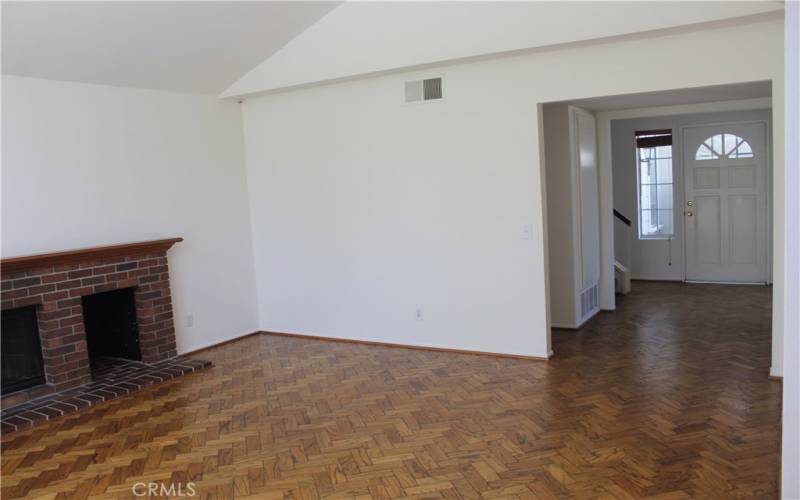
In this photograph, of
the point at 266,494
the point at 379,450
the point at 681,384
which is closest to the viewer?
the point at 266,494

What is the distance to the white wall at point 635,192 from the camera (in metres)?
7.87

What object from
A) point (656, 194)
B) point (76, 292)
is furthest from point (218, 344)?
point (656, 194)

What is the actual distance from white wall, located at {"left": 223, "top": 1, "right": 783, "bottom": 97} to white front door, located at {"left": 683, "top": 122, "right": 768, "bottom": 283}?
4.12 metres

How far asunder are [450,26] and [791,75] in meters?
3.05

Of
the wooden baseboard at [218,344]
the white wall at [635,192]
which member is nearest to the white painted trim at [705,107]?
the white wall at [635,192]

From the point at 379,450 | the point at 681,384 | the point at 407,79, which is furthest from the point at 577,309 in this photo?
the point at 379,450

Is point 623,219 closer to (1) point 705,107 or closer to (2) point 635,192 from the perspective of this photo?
(2) point 635,192

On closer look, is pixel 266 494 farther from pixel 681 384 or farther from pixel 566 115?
pixel 566 115

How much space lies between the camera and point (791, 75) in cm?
206

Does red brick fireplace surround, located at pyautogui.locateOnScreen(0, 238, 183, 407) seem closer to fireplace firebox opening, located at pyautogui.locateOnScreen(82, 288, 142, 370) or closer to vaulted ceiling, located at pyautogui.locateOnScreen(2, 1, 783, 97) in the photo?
fireplace firebox opening, located at pyautogui.locateOnScreen(82, 288, 142, 370)

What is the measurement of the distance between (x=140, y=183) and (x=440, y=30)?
2.80m

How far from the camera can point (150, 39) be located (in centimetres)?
466

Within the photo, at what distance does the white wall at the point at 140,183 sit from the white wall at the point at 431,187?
1.09ft

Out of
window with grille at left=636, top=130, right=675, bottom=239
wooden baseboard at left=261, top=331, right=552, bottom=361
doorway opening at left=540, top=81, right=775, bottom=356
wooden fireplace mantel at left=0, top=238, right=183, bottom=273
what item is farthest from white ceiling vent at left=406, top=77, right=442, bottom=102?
window with grille at left=636, top=130, right=675, bottom=239
